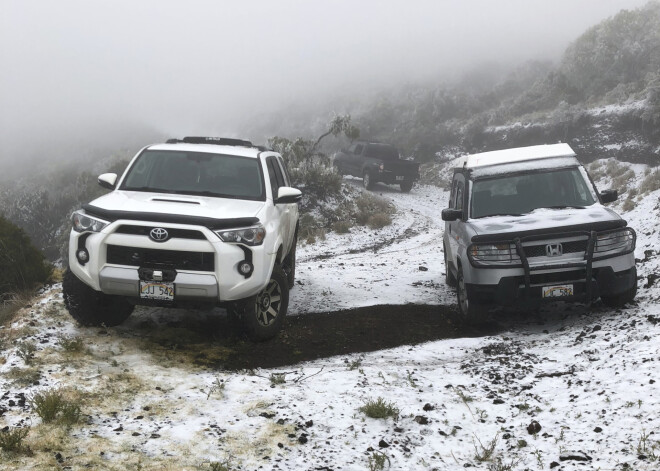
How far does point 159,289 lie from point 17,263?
15.5ft

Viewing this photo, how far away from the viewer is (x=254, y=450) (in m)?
4.30

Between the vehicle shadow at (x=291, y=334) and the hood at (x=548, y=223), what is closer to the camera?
the vehicle shadow at (x=291, y=334)

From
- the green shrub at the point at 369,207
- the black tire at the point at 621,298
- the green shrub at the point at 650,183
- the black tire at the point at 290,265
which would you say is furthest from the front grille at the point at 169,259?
the green shrub at the point at 369,207

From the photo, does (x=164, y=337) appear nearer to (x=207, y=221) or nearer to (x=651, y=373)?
(x=207, y=221)

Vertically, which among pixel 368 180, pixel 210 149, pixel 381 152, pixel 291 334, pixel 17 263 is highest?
pixel 210 149

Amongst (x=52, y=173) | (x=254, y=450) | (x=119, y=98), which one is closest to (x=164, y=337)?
(x=254, y=450)

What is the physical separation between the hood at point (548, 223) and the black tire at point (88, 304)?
4.28 meters

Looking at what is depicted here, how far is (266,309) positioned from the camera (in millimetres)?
6949

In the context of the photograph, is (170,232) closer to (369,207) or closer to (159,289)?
(159,289)

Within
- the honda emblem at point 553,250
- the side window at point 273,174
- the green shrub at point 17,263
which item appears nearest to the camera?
the honda emblem at point 553,250

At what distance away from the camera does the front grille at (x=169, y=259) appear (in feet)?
20.2

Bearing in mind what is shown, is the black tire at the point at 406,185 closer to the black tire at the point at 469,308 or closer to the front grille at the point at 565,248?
the black tire at the point at 469,308

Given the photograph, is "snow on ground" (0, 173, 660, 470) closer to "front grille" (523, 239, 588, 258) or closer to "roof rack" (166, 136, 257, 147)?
"front grille" (523, 239, 588, 258)

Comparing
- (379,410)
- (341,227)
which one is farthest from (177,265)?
(341,227)
